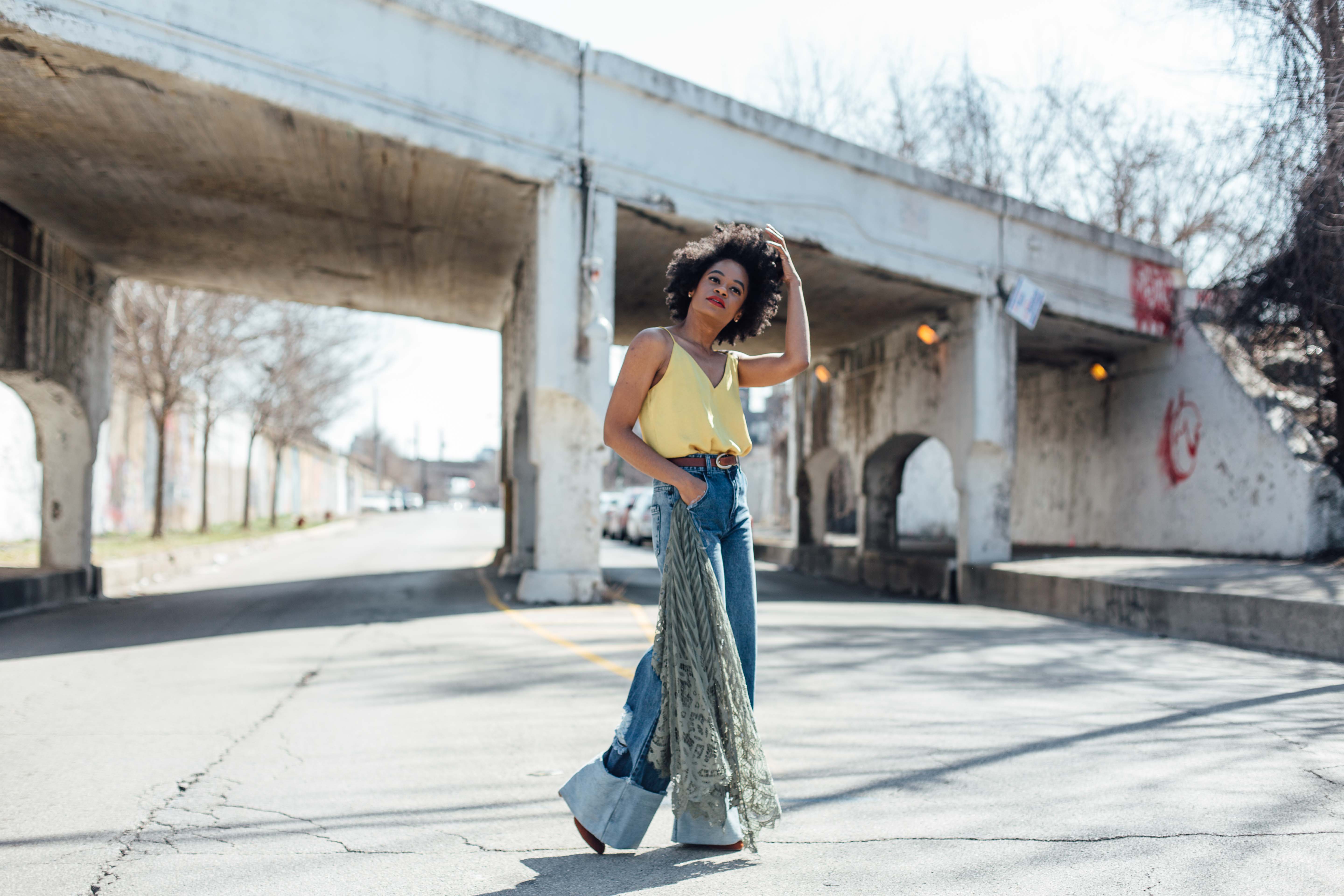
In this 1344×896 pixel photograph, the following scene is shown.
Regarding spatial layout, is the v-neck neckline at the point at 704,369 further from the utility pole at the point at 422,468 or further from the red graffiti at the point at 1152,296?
the utility pole at the point at 422,468

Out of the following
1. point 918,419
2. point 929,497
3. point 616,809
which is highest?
point 918,419

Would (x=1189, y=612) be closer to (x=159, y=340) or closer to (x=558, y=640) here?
(x=558, y=640)

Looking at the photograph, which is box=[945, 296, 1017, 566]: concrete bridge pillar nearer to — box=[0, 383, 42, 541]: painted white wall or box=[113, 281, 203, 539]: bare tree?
box=[113, 281, 203, 539]: bare tree

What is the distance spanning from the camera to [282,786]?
368cm

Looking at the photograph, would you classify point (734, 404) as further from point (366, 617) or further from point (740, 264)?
point (366, 617)

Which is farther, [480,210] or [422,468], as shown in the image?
[422,468]

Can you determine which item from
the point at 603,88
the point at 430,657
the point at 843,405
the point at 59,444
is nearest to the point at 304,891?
the point at 430,657

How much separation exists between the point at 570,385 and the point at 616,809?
7.48 m

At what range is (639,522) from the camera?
2542 cm

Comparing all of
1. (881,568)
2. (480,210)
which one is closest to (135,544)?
(480,210)

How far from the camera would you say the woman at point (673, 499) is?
2.79 meters

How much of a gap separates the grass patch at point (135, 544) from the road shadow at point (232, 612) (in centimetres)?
243

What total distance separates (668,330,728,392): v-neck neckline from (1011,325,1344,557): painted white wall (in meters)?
12.9

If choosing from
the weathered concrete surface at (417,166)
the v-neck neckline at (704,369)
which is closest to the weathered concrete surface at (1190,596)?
the weathered concrete surface at (417,166)
